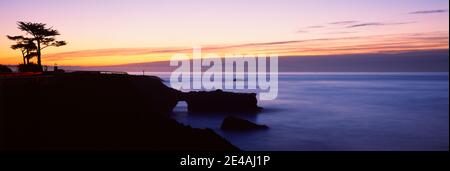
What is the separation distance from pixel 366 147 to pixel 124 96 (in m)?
22.2

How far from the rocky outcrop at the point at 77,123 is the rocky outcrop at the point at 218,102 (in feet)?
78.2

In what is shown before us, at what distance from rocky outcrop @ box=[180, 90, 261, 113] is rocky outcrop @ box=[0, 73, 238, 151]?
2383cm

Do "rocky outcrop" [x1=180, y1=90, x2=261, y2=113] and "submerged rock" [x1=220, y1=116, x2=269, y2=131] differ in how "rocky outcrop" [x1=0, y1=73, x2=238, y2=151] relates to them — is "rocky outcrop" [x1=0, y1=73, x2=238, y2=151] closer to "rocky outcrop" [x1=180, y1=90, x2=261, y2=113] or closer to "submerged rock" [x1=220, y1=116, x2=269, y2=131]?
"submerged rock" [x1=220, y1=116, x2=269, y2=131]

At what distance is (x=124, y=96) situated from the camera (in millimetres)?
33000

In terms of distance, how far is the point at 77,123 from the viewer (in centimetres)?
1873

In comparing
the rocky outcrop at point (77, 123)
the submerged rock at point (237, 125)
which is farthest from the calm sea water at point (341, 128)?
the rocky outcrop at point (77, 123)

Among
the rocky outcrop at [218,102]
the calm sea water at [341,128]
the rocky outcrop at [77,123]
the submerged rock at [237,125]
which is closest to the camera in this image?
the rocky outcrop at [77,123]

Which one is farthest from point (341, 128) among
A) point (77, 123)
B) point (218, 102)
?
point (77, 123)

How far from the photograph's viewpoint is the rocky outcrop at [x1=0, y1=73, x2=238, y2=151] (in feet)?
52.0

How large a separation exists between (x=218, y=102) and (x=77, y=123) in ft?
118

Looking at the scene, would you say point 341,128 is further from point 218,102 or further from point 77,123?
point 77,123

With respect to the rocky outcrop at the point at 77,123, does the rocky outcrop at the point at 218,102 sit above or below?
below

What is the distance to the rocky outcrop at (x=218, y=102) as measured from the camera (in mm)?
54219

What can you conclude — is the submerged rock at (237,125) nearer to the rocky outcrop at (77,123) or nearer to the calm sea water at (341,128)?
the calm sea water at (341,128)
